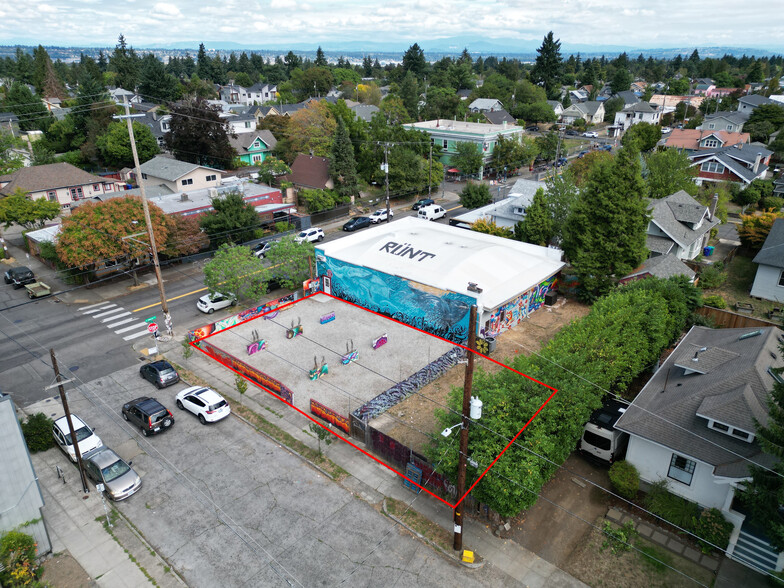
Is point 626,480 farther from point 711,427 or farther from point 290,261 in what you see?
point 290,261

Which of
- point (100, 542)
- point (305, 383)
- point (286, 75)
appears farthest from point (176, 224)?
point (286, 75)

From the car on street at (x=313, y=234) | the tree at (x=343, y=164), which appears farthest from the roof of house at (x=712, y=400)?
the tree at (x=343, y=164)

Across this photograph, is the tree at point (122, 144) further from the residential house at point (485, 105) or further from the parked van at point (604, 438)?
the parked van at point (604, 438)

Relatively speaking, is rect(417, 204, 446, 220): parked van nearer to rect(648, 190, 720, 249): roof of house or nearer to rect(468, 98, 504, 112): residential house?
rect(648, 190, 720, 249): roof of house

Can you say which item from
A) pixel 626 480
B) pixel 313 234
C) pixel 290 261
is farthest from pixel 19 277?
pixel 626 480

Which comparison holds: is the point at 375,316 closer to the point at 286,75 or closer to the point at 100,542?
the point at 100,542

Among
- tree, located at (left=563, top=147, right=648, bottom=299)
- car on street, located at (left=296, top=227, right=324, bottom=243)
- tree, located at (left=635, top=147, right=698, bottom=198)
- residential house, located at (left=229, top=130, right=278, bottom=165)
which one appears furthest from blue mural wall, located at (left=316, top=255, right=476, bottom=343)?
residential house, located at (left=229, top=130, right=278, bottom=165)
